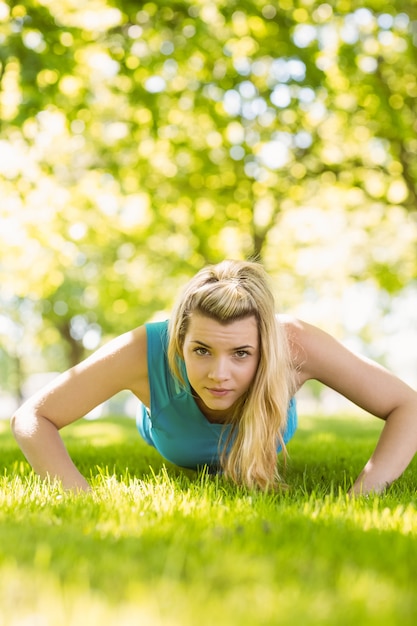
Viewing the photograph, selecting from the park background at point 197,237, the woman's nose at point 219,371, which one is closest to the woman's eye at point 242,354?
the woman's nose at point 219,371

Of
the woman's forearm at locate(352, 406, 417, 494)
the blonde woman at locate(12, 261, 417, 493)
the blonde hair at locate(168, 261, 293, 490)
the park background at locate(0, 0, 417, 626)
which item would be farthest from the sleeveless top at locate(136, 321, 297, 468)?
the woman's forearm at locate(352, 406, 417, 494)

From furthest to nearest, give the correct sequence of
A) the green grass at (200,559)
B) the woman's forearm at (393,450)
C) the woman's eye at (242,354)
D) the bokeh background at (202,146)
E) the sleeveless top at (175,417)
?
the bokeh background at (202,146) → the sleeveless top at (175,417) → the woman's forearm at (393,450) → the woman's eye at (242,354) → the green grass at (200,559)

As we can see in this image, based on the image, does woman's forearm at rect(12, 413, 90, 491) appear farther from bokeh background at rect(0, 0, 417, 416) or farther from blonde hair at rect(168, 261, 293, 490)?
bokeh background at rect(0, 0, 417, 416)

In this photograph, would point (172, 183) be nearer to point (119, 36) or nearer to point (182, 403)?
point (119, 36)

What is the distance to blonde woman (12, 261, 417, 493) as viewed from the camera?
337 centimetres

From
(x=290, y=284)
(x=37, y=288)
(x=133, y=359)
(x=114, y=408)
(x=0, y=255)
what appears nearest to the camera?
(x=133, y=359)

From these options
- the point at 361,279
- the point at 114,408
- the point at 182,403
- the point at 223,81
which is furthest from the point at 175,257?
the point at 114,408

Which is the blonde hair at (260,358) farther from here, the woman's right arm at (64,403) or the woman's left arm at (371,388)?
the woman's right arm at (64,403)

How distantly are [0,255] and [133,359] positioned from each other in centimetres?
1448

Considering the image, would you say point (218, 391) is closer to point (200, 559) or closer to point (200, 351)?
point (200, 351)

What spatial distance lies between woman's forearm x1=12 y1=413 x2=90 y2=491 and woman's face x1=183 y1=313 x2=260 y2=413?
830 mm

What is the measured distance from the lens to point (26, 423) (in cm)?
369

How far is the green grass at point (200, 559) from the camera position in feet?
5.23

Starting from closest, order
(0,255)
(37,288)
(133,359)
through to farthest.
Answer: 1. (133,359)
2. (0,255)
3. (37,288)
